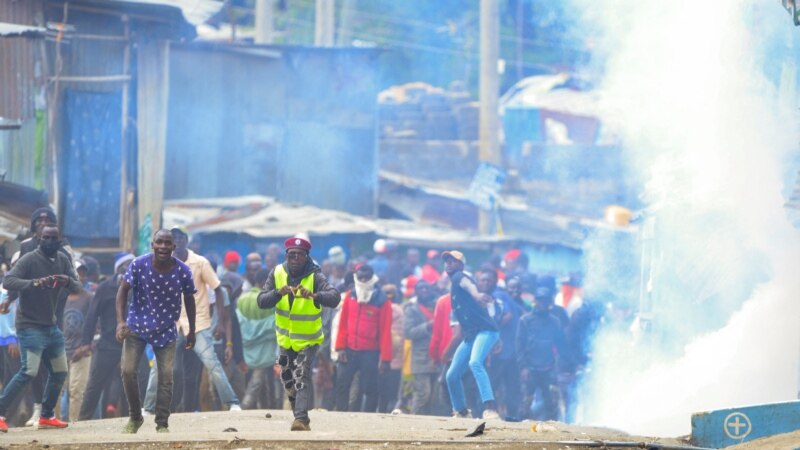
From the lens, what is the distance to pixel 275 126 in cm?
2655

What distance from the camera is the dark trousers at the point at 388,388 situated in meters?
15.1

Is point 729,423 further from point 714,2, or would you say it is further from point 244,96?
point 244,96

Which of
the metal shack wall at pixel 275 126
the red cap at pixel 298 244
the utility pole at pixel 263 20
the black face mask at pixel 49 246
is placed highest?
the utility pole at pixel 263 20

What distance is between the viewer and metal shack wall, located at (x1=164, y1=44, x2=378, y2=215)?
83.5ft

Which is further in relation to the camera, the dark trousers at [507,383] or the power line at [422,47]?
the power line at [422,47]

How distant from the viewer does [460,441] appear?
9.86 meters

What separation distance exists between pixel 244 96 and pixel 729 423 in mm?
17020

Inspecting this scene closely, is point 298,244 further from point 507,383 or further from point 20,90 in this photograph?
point 20,90

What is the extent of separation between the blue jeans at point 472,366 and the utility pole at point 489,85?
11.1 metres

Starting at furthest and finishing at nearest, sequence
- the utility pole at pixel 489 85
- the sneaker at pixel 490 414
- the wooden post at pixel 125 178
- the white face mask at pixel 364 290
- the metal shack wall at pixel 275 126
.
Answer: the metal shack wall at pixel 275 126
the utility pole at pixel 489 85
the wooden post at pixel 125 178
the white face mask at pixel 364 290
the sneaker at pixel 490 414

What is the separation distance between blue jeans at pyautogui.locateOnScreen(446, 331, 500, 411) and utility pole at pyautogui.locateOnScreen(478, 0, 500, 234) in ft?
36.4

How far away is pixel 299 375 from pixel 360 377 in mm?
4013

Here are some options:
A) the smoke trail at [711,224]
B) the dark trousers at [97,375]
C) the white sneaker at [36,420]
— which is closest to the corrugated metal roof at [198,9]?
the smoke trail at [711,224]

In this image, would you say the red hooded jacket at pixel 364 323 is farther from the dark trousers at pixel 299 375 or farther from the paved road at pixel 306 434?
the dark trousers at pixel 299 375
